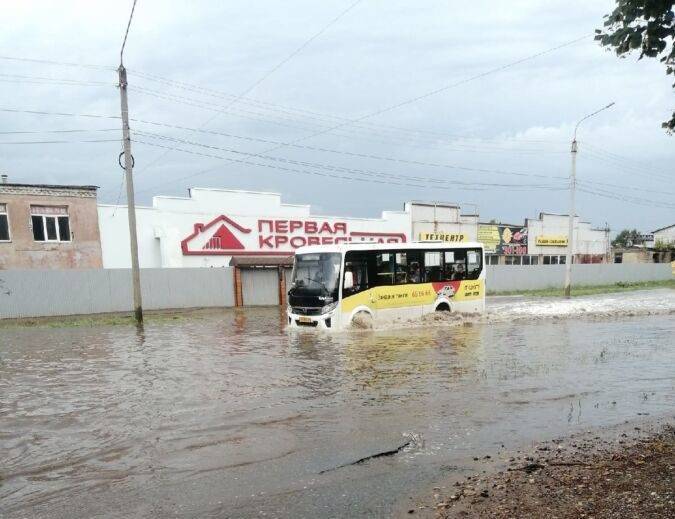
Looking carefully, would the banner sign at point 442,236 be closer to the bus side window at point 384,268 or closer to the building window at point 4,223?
the bus side window at point 384,268

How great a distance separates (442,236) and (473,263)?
64.5 feet

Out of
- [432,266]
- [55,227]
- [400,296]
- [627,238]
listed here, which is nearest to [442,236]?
[432,266]

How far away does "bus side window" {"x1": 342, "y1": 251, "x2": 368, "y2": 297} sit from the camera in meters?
15.2

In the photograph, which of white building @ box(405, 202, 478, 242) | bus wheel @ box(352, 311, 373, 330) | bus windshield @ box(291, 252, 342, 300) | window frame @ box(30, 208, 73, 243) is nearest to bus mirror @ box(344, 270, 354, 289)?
bus windshield @ box(291, 252, 342, 300)

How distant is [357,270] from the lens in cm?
1546

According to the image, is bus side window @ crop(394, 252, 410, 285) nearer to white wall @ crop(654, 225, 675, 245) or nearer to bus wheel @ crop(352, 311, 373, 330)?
bus wheel @ crop(352, 311, 373, 330)

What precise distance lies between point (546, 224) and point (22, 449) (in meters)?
44.9

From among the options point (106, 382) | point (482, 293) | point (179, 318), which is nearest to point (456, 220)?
point (482, 293)

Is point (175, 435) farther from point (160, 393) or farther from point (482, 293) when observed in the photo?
point (482, 293)

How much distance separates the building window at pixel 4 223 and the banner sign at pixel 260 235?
797 centimetres

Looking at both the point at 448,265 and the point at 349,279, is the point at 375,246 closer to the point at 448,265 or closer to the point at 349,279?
the point at 349,279

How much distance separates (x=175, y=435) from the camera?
21.4 ft

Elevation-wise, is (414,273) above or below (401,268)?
below

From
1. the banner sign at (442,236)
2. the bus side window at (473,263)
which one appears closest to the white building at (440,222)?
the banner sign at (442,236)
